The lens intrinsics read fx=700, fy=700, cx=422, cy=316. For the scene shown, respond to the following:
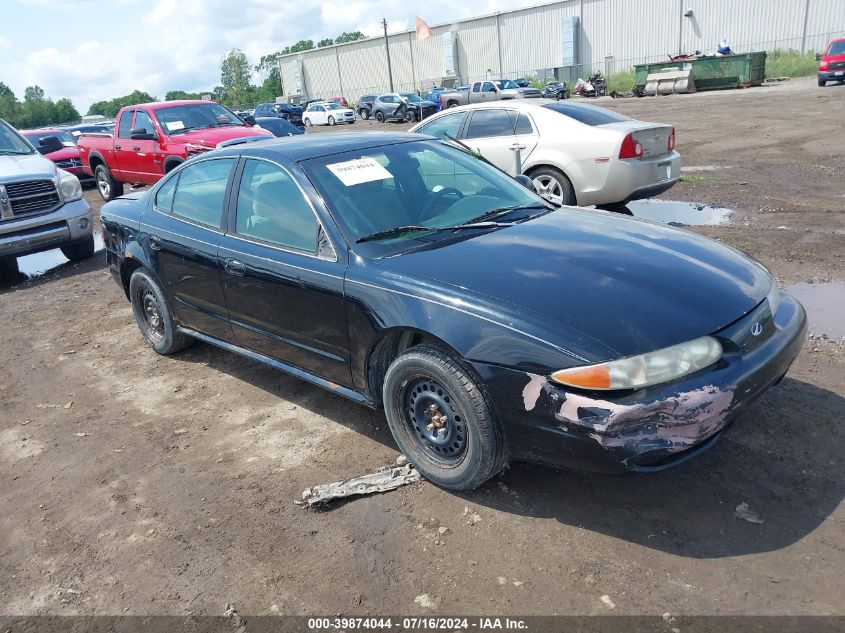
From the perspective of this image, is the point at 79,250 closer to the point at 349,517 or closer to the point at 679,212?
the point at 349,517

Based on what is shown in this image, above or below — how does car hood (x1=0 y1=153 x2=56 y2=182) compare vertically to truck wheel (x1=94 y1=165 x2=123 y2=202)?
above

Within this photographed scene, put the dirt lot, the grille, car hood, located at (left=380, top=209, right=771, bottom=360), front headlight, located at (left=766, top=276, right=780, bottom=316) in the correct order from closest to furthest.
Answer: the dirt lot < car hood, located at (left=380, top=209, right=771, bottom=360) < front headlight, located at (left=766, top=276, right=780, bottom=316) < the grille

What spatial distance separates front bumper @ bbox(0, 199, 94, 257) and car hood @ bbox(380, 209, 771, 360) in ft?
22.4

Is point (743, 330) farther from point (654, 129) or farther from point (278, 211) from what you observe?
point (654, 129)

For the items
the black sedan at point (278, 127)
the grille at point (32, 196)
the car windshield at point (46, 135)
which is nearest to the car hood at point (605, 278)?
the grille at point (32, 196)

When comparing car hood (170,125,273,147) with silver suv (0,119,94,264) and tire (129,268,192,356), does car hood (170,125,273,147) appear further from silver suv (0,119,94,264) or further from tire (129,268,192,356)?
tire (129,268,192,356)

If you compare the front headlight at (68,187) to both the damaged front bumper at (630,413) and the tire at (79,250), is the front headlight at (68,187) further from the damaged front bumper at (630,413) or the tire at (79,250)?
the damaged front bumper at (630,413)

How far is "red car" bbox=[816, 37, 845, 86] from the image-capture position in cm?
3117

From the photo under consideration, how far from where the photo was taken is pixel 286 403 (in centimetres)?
462

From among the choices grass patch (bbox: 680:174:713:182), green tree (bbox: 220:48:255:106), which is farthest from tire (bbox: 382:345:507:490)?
green tree (bbox: 220:48:255:106)

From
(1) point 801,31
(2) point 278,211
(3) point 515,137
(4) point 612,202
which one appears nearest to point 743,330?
(2) point 278,211

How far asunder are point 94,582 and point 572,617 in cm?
204

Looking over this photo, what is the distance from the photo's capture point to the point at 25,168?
29.2ft

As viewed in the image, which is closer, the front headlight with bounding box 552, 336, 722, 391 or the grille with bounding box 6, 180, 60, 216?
the front headlight with bounding box 552, 336, 722, 391
